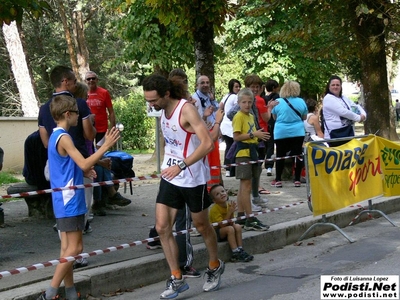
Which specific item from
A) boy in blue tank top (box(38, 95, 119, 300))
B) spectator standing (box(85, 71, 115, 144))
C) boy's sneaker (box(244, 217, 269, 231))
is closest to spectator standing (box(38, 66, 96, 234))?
boy in blue tank top (box(38, 95, 119, 300))

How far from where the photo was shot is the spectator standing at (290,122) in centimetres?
1276

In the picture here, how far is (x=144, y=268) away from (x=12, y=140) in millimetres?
11853

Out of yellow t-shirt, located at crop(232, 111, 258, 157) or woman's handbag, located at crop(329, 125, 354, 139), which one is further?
woman's handbag, located at crop(329, 125, 354, 139)

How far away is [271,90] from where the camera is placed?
14305 millimetres

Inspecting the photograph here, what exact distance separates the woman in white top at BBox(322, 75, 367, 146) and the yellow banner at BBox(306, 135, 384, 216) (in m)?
0.83

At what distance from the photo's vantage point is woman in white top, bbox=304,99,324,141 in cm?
1352

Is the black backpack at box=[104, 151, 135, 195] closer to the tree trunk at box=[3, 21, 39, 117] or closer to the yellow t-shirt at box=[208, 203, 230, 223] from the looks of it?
the yellow t-shirt at box=[208, 203, 230, 223]

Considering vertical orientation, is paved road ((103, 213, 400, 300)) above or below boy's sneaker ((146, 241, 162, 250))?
below

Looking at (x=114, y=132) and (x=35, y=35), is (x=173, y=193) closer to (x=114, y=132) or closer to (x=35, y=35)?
(x=114, y=132)

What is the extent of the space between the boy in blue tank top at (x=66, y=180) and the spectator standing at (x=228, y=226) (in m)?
2.01

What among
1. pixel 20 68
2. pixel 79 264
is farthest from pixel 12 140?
pixel 79 264

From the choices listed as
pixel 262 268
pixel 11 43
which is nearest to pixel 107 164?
pixel 262 268

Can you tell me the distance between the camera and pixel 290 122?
1280cm

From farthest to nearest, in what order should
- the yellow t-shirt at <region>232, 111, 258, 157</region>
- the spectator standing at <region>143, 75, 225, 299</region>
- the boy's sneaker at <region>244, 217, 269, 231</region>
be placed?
the yellow t-shirt at <region>232, 111, 258, 157</region> → the boy's sneaker at <region>244, 217, 269, 231</region> → the spectator standing at <region>143, 75, 225, 299</region>
